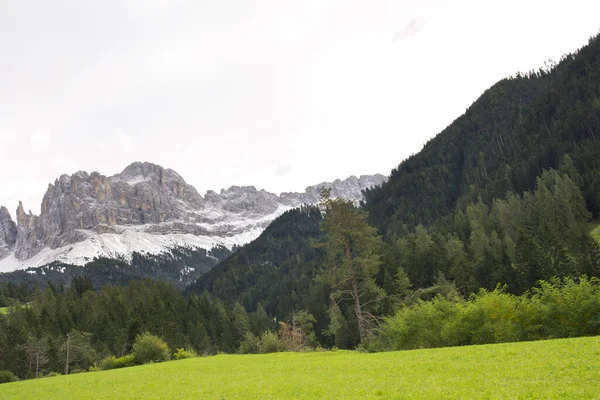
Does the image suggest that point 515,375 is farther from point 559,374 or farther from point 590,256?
point 590,256

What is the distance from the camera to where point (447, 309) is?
3022cm

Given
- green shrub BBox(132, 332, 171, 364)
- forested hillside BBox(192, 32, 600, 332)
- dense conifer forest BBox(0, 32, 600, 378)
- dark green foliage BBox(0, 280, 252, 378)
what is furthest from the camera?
dark green foliage BBox(0, 280, 252, 378)

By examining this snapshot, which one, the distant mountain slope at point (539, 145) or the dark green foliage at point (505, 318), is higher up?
the distant mountain slope at point (539, 145)

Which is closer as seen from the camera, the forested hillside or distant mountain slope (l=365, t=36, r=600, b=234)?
the forested hillside

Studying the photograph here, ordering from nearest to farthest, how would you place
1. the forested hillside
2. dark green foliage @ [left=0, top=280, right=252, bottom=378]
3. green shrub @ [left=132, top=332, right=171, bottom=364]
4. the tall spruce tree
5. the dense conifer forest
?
the dense conifer forest
the tall spruce tree
green shrub @ [left=132, top=332, right=171, bottom=364]
the forested hillside
dark green foliage @ [left=0, top=280, right=252, bottom=378]

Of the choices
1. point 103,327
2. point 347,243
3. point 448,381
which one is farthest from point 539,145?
point 448,381

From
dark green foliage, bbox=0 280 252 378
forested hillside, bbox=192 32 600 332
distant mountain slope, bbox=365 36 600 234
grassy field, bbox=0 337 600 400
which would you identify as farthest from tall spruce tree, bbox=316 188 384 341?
distant mountain slope, bbox=365 36 600 234

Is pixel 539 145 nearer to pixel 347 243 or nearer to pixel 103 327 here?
pixel 347 243

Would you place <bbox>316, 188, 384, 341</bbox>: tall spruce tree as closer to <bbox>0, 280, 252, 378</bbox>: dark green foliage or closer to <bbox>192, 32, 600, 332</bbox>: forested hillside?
<bbox>192, 32, 600, 332</bbox>: forested hillside

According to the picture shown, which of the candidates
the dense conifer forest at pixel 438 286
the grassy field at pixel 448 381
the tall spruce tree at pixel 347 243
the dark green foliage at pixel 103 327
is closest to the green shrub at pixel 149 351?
the dark green foliage at pixel 103 327

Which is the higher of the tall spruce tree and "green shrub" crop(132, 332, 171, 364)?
the tall spruce tree

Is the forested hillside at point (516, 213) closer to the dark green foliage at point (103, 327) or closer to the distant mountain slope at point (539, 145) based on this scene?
the distant mountain slope at point (539, 145)

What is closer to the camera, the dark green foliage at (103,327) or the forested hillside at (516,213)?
the forested hillside at (516,213)

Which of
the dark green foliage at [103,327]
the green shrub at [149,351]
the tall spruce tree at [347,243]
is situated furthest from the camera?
the dark green foliage at [103,327]
